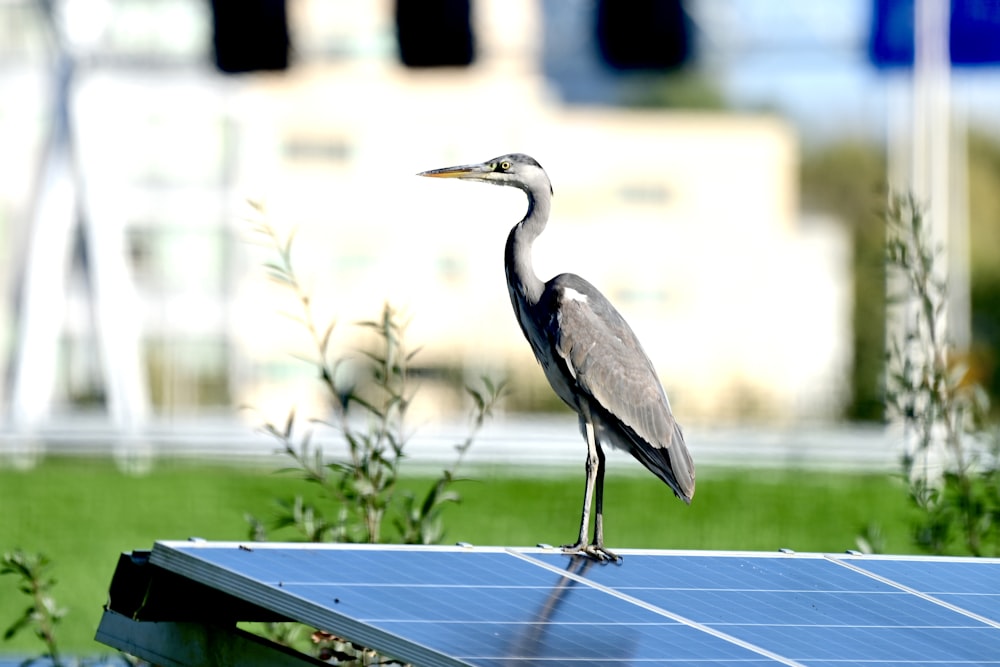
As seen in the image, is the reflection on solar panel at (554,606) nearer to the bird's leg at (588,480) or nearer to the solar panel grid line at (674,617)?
the solar panel grid line at (674,617)

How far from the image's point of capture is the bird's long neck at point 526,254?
16.9 ft

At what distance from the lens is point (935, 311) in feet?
21.7

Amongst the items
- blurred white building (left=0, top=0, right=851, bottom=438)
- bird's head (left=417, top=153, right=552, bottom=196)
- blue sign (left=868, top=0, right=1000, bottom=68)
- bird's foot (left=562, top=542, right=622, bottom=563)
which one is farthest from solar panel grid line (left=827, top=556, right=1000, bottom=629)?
blurred white building (left=0, top=0, right=851, bottom=438)

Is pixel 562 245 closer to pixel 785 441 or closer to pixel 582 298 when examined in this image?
pixel 785 441

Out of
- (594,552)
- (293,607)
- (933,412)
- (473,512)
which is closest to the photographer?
(293,607)

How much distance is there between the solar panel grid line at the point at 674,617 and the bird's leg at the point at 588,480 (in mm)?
570

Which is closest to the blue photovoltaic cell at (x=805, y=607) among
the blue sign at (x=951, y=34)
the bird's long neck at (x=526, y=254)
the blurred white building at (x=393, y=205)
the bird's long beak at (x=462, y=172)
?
the bird's long neck at (x=526, y=254)

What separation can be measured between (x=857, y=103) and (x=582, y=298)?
5535cm

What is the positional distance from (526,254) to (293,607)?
2.24m

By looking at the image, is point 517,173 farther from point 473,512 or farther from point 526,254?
point 473,512

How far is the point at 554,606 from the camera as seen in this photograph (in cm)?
355

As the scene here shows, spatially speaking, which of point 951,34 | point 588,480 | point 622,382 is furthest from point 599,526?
point 951,34

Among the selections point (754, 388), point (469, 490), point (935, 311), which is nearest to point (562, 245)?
point (754, 388)

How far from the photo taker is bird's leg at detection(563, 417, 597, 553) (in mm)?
4714
